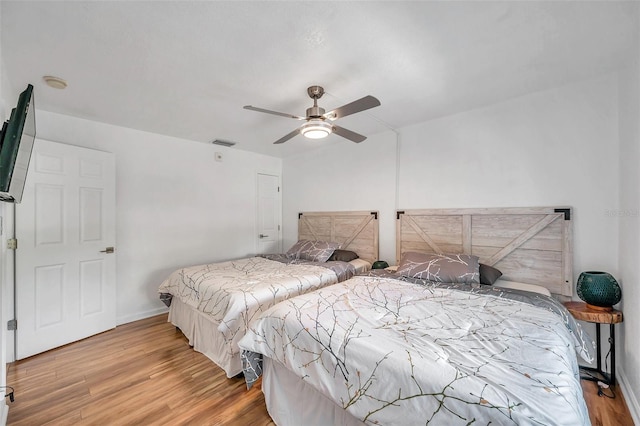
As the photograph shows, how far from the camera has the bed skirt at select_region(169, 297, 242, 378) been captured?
2182mm

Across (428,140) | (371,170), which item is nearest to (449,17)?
(428,140)

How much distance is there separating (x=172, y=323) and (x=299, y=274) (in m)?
1.73

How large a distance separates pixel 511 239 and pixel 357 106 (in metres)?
2.08

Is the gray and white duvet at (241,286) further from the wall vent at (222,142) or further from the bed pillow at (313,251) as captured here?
the wall vent at (222,142)

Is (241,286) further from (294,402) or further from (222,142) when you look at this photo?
(222,142)

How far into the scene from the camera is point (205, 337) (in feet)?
8.29

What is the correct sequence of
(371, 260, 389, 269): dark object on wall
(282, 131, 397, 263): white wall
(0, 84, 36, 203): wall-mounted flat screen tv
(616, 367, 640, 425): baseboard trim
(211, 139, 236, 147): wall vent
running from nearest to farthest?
(0, 84, 36, 203): wall-mounted flat screen tv → (616, 367, 640, 425): baseboard trim → (371, 260, 389, 269): dark object on wall → (282, 131, 397, 263): white wall → (211, 139, 236, 147): wall vent

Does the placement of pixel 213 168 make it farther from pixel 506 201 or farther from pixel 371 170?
pixel 506 201

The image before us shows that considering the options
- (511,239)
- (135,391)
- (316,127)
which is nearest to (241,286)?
(135,391)

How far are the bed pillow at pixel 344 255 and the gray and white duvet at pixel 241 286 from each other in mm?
309

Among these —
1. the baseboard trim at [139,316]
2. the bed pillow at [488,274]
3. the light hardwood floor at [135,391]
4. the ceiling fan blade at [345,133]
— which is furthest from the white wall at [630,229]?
the baseboard trim at [139,316]

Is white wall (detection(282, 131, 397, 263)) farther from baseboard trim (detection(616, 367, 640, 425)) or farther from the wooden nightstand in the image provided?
baseboard trim (detection(616, 367, 640, 425))

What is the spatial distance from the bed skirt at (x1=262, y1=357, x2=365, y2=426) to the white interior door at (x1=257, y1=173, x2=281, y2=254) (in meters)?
3.06

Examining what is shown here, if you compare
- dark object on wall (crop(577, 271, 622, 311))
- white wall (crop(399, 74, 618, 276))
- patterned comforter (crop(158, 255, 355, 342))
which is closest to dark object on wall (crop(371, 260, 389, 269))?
patterned comforter (crop(158, 255, 355, 342))
